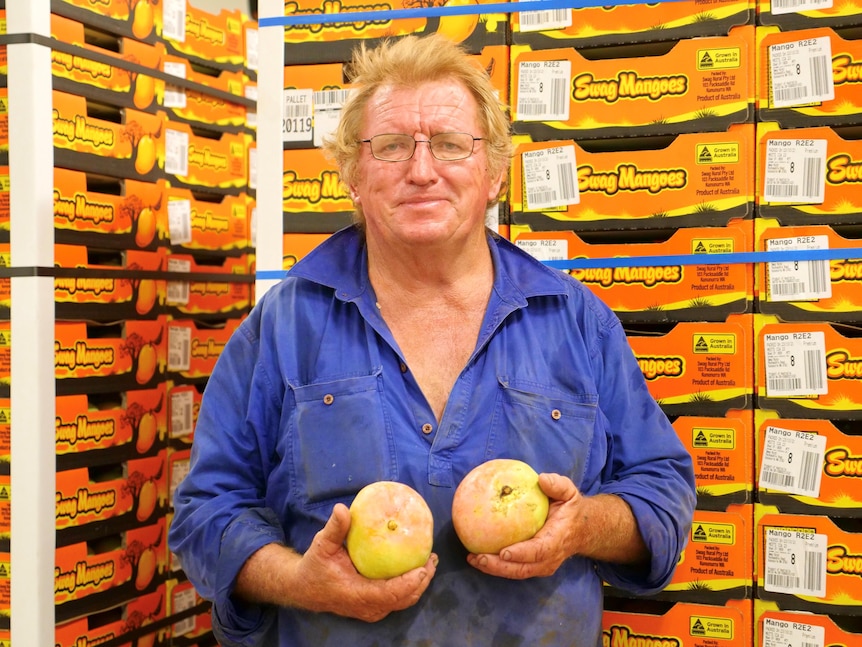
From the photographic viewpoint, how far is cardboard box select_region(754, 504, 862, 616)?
233 centimetres

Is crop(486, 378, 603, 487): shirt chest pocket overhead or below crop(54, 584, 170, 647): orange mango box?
overhead

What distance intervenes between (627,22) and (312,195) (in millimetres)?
1002

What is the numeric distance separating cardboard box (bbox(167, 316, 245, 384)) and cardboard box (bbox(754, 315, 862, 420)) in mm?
1996

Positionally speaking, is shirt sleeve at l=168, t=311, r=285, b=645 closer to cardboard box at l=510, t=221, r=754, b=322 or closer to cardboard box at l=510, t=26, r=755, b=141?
cardboard box at l=510, t=221, r=754, b=322

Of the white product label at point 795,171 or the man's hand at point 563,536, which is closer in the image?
the man's hand at point 563,536

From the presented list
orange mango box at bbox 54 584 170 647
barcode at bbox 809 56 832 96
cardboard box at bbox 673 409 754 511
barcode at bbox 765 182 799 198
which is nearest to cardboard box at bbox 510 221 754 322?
barcode at bbox 765 182 799 198

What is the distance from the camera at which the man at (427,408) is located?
1.81 metres

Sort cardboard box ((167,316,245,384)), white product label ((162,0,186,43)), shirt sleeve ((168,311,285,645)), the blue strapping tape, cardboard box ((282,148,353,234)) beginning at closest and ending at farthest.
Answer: shirt sleeve ((168,311,285,645)) < the blue strapping tape < cardboard box ((282,148,353,234)) < white product label ((162,0,186,43)) < cardboard box ((167,316,245,384))

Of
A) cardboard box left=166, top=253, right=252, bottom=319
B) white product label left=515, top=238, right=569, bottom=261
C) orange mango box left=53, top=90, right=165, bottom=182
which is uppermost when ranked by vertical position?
orange mango box left=53, top=90, right=165, bottom=182

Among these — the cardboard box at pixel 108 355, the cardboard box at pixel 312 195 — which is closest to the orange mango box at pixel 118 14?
the cardboard box at pixel 312 195

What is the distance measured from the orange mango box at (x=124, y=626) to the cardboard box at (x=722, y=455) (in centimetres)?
194

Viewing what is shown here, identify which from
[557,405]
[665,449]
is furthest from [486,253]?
[665,449]

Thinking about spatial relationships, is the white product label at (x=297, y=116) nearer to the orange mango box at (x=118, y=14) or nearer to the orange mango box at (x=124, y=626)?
the orange mango box at (x=118, y=14)

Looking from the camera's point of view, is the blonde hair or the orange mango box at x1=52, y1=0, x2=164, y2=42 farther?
the orange mango box at x1=52, y1=0, x2=164, y2=42
